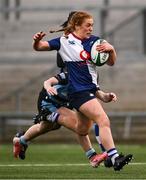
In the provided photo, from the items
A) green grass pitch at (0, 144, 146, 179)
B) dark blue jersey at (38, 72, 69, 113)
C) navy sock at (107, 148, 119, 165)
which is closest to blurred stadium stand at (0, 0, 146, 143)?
green grass pitch at (0, 144, 146, 179)

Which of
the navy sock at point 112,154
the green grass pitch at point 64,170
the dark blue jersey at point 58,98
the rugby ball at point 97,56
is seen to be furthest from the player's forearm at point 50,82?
the navy sock at point 112,154

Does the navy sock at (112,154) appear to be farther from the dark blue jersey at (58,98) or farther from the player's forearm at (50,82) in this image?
the dark blue jersey at (58,98)

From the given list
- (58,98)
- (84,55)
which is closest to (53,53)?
(58,98)

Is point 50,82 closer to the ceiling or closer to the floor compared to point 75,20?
closer to the floor

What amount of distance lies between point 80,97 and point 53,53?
15.0 metres

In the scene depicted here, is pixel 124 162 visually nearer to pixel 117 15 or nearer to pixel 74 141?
pixel 74 141

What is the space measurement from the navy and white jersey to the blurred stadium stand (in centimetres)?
1303

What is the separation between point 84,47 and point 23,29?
50.1ft

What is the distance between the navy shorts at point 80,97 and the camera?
40.7ft

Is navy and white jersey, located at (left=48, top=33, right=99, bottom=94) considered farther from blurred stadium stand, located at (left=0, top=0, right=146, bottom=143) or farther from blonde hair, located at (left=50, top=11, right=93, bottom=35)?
blurred stadium stand, located at (left=0, top=0, right=146, bottom=143)

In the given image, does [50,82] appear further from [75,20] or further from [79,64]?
[75,20]

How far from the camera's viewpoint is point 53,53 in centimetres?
2738

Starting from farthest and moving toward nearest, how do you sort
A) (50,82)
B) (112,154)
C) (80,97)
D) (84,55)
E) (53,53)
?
1. (53,53)
2. (50,82)
3. (84,55)
4. (80,97)
5. (112,154)

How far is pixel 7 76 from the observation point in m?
26.9
